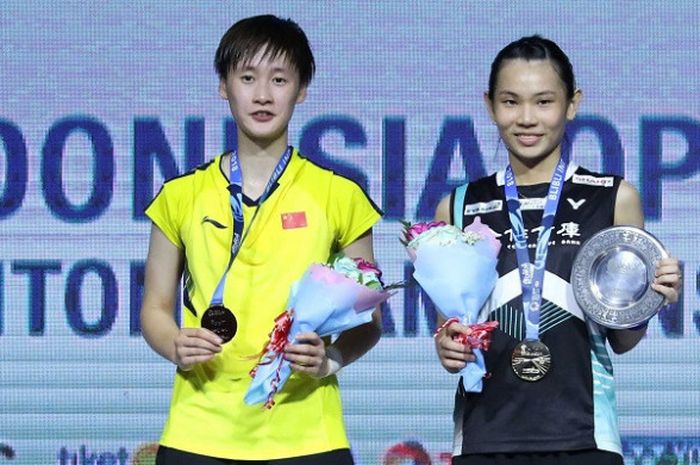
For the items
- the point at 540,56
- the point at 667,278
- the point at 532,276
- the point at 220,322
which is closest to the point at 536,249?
the point at 532,276

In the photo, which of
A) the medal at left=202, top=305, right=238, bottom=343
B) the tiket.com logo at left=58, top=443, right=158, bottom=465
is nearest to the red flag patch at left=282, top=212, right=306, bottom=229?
the medal at left=202, top=305, right=238, bottom=343

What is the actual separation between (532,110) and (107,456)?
253 centimetres

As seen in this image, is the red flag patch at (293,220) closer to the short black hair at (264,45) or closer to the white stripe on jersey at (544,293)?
the short black hair at (264,45)

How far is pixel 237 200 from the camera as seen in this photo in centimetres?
324

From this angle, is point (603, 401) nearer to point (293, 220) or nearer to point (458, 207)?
point (458, 207)

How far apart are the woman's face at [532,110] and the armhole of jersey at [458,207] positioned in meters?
0.15

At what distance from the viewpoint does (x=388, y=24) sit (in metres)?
5.27

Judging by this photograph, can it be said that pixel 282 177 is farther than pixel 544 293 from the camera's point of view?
Yes

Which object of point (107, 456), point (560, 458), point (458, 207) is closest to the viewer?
point (560, 458)

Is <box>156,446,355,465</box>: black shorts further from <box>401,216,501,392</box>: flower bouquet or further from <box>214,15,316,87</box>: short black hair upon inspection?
<box>214,15,316,87</box>: short black hair

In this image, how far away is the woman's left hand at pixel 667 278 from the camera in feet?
10.1

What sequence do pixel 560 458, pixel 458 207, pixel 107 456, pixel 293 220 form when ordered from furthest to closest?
1. pixel 107 456
2. pixel 458 207
3. pixel 293 220
4. pixel 560 458

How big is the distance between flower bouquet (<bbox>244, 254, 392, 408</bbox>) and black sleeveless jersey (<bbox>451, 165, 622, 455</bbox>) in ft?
0.97

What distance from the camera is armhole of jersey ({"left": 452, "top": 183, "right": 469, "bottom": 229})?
3.33 m
